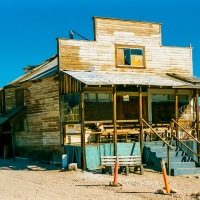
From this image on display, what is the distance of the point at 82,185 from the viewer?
15.2m

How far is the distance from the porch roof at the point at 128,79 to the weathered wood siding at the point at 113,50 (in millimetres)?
468

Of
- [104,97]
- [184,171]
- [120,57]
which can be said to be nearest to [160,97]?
[120,57]

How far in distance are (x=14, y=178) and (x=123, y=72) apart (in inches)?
367

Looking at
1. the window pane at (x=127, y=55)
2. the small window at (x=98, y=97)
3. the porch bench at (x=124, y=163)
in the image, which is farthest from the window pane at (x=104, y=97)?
the porch bench at (x=124, y=163)

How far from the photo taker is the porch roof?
63.9ft

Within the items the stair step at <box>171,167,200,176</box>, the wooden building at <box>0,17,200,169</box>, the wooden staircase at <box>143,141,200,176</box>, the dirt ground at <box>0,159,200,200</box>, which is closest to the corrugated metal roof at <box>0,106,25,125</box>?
the wooden building at <box>0,17,200,169</box>

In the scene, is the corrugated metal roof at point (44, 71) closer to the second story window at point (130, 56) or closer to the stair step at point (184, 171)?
the second story window at point (130, 56)

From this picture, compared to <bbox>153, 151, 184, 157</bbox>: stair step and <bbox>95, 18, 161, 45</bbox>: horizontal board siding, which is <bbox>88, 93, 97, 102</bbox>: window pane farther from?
<bbox>153, 151, 184, 157</bbox>: stair step

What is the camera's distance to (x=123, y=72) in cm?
2325

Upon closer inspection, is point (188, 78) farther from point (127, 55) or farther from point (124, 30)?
point (124, 30)

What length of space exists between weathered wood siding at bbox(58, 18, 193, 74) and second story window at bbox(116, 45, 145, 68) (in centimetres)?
24

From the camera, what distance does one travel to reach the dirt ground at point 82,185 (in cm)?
1323

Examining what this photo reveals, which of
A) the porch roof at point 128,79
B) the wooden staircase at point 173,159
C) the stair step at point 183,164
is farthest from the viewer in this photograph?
the porch roof at point 128,79

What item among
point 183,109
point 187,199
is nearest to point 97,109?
point 183,109
